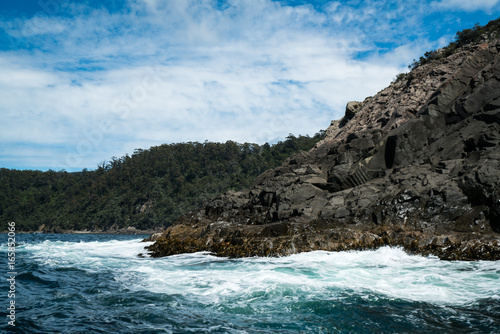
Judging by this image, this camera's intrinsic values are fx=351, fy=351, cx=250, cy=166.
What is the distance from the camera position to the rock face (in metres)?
15.4

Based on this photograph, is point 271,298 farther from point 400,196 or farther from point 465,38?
point 465,38

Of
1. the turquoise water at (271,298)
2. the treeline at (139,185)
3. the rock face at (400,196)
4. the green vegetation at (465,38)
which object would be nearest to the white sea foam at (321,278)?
the turquoise water at (271,298)

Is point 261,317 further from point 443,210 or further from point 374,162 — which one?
point 374,162

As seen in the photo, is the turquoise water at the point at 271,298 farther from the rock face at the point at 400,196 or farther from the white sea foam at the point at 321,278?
the rock face at the point at 400,196

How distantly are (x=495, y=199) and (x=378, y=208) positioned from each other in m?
5.04

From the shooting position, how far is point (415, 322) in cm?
704

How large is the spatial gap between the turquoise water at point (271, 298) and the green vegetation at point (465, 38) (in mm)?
32554

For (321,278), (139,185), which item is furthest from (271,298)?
(139,185)

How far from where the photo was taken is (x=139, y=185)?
12369 cm

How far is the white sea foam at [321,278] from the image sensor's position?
941 cm

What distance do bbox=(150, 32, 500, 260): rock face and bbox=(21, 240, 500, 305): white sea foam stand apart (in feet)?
4.56

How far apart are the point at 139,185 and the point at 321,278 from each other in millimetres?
119513

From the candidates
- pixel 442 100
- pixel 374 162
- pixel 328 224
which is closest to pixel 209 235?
pixel 328 224

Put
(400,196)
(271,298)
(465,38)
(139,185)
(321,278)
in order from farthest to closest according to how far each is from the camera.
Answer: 1. (139,185)
2. (465,38)
3. (400,196)
4. (321,278)
5. (271,298)
